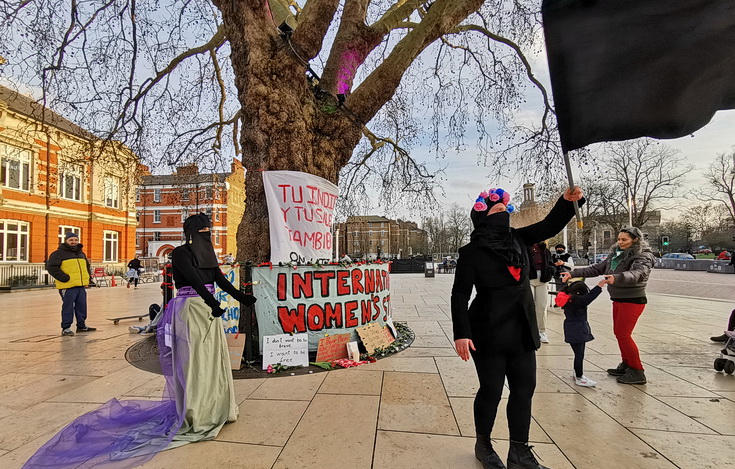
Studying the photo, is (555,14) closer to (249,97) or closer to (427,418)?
(427,418)

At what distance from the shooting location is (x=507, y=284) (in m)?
2.59

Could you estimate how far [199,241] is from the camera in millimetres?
3357

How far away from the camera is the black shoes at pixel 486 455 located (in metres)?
2.48

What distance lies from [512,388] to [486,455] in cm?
49

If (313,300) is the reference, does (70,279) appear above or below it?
above

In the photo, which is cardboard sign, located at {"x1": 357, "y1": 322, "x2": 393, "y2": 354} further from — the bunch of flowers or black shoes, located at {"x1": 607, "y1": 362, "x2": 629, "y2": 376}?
the bunch of flowers

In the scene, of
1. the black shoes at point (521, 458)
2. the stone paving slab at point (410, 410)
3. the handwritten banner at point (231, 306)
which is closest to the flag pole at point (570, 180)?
the black shoes at point (521, 458)

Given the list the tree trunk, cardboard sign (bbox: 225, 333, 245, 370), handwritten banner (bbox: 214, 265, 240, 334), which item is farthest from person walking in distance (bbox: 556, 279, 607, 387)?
handwritten banner (bbox: 214, 265, 240, 334)

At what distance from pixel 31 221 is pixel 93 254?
5151mm

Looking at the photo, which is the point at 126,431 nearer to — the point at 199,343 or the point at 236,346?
the point at 199,343

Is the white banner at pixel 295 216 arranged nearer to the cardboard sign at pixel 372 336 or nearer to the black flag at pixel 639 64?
the cardboard sign at pixel 372 336

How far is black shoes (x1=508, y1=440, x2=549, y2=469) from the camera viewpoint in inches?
96.3

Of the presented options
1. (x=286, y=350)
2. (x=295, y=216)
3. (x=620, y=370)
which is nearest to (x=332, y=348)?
(x=286, y=350)

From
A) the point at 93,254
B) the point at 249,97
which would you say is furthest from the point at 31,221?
the point at 249,97
